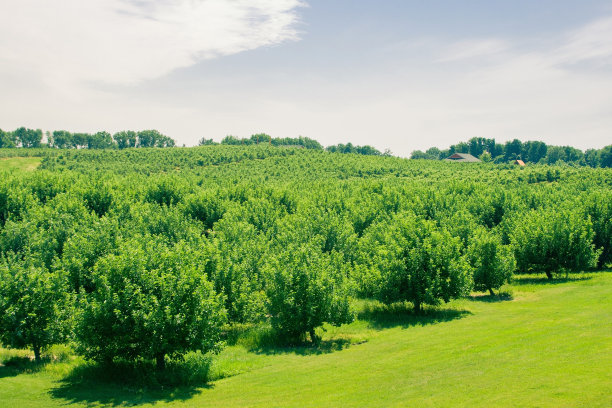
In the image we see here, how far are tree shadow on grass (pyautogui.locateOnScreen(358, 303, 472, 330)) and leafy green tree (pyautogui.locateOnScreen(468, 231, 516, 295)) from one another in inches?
257

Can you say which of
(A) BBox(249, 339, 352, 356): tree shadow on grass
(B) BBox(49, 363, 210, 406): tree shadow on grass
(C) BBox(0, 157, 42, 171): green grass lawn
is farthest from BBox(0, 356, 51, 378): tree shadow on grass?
(C) BBox(0, 157, 42, 171): green grass lawn

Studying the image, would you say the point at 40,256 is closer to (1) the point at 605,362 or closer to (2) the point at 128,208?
(2) the point at 128,208

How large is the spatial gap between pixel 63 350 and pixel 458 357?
102ft

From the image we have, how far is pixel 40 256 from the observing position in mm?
45125

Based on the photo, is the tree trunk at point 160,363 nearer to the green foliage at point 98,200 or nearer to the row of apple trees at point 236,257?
the row of apple trees at point 236,257

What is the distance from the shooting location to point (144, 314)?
25.9 m

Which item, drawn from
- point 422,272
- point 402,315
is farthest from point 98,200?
point 422,272

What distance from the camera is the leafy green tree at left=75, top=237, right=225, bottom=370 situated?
1041 inches

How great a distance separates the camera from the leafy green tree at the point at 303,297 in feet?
113

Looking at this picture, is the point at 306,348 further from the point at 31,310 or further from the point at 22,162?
the point at 22,162

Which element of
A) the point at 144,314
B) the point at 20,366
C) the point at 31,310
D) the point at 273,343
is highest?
the point at 144,314

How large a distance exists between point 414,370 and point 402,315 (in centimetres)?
1741

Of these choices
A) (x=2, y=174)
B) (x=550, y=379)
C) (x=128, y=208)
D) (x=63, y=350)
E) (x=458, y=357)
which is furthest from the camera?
(x=2, y=174)

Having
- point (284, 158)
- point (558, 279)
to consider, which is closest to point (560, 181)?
point (558, 279)
